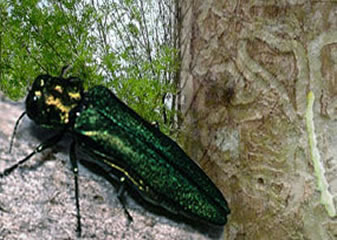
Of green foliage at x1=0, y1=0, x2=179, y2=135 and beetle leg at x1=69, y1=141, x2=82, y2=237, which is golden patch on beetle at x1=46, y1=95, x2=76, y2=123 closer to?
beetle leg at x1=69, y1=141, x2=82, y2=237

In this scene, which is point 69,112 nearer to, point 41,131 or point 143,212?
point 41,131

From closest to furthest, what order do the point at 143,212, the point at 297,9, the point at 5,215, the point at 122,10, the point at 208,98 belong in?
the point at 5,215
the point at 143,212
the point at 297,9
the point at 208,98
the point at 122,10

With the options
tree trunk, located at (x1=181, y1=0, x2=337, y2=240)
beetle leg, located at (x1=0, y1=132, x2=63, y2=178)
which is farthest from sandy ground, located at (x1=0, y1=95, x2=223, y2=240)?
tree trunk, located at (x1=181, y1=0, x2=337, y2=240)

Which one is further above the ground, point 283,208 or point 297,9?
point 297,9

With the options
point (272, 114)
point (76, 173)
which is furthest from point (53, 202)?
point (272, 114)

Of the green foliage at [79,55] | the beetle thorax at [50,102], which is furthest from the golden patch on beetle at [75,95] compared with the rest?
the green foliage at [79,55]

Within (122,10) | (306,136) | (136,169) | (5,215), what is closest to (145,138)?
(136,169)

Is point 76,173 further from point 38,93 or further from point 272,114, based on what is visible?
point 272,114
